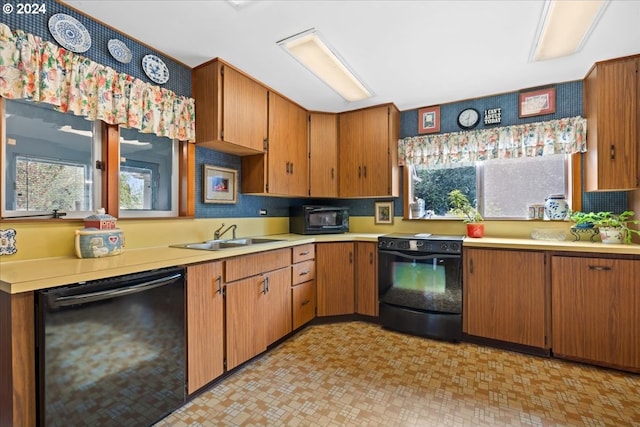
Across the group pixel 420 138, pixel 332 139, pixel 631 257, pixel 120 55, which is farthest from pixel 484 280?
pixel 120 55

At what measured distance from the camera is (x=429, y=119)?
132 inches

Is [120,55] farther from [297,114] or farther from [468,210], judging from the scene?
[468,210]

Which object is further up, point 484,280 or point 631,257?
point 631,257

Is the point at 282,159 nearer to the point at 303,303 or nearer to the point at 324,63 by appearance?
the point at 324,63

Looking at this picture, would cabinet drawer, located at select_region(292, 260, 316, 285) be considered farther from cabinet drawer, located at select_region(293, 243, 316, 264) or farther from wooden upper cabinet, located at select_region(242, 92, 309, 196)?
wooden upper cabinet, located at select_region(242, 92, 309, 196)

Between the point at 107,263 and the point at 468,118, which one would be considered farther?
the point at 468,118

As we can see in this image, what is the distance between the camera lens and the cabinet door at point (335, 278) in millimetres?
3045

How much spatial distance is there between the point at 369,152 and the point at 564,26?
73.4 inches

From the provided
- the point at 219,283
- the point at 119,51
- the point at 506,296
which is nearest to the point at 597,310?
the point at 506,296

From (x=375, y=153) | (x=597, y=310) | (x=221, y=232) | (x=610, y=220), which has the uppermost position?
(x=375, y=153)

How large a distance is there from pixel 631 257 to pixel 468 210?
47.9 inches

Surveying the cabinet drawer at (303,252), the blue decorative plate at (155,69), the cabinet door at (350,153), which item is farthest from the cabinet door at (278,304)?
the blue decorative plate at (155,69)

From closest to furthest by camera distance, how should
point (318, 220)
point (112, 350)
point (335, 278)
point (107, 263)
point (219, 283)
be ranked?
point (112, 350), point (107, 263), point (219, 283), point (335, 278), point (318, 220)

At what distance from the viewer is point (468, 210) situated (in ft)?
9.94
